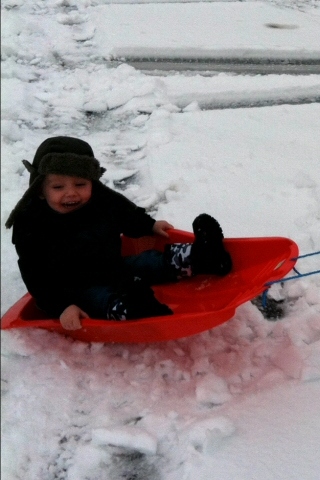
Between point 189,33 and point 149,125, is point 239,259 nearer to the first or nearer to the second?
point 149,125

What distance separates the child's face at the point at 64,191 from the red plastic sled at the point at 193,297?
267 millimetres

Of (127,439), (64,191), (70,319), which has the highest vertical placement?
(64,191)

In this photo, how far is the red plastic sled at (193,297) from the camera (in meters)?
1.16

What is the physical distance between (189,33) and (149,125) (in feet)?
4.03

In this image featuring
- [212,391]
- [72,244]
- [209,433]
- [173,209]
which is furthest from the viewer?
[173,209]

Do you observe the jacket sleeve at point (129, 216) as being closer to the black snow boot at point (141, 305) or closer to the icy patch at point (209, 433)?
the black snow boot at point (141, 305)

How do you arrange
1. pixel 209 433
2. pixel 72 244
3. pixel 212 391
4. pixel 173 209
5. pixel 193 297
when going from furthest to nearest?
pixel 173 209, pixel 193 297, pixel 72 244, pixel 212 391, pixel 209 433

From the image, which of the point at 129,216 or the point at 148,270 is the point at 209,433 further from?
the point at 129,216

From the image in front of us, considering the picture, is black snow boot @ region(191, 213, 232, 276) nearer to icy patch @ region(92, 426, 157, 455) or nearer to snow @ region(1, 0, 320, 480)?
snow @ region(1, 0, 320, 480)

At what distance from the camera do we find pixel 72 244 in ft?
4.48

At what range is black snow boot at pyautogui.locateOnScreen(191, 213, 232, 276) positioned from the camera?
1372 millimetres

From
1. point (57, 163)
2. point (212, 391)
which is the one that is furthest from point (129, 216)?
point (212, 391)

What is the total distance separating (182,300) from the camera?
1.49 meters

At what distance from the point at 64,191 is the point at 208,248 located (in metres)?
0.41
